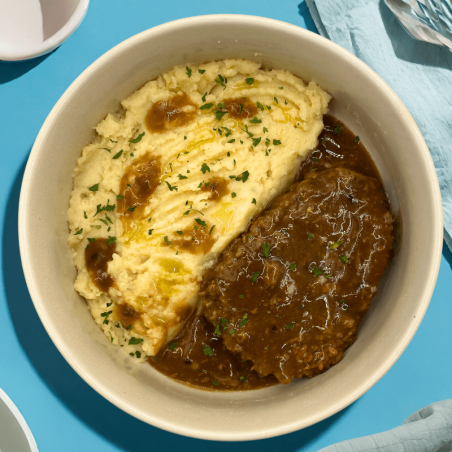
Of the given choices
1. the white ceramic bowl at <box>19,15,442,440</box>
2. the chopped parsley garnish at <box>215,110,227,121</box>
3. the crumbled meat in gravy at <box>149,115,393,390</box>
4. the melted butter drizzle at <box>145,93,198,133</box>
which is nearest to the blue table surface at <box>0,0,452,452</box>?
the white ceramic bowl at <box>19,15,442,440</box>

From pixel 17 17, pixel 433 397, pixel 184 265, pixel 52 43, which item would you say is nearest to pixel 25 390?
pixel 184 265

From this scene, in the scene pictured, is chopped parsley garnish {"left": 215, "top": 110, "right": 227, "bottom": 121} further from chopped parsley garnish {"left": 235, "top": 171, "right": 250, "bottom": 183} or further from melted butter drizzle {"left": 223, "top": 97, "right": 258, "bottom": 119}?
chopped parsley garnish {"left": 235, "top": 171, "right": 250, "bottom": 183}

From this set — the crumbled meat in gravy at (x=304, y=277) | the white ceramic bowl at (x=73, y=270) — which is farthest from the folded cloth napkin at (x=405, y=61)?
the crumbled meat in gravy at (x=304, y=277)

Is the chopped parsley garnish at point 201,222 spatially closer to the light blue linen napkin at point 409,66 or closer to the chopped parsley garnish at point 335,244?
the chopped parsley garnish at point 335,244

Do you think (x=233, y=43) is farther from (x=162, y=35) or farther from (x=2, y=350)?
(x=2, y=350)

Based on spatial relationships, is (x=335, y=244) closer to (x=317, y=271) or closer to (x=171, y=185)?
(x=317, y=271)

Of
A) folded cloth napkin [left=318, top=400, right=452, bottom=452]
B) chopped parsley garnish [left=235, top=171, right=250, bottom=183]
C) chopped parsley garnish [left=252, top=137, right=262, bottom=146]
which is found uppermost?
chopped parsley garnish [left=252, top=137, right=262, bottom=146]
